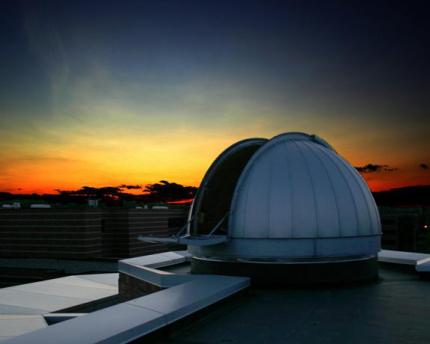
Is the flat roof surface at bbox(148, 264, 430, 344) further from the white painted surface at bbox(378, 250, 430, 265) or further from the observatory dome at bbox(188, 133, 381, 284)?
the white painted surface at bbox(378, 250, 430, 265)

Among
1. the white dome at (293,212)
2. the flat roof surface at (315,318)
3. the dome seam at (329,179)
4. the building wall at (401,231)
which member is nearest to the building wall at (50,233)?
the white dome at (293,212)

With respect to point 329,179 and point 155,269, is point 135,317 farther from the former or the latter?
point 329,179

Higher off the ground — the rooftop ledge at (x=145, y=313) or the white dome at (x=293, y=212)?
the white dome at (x=293, y=212)

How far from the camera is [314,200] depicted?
1403 centimetres

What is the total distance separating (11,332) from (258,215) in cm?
996

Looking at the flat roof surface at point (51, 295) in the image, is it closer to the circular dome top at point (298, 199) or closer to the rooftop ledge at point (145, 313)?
the rooftop ledge at point (145, 313)

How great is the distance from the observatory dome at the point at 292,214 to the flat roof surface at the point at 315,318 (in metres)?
1.20

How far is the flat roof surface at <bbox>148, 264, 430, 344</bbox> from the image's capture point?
27.6 feet

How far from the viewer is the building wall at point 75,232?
84.5m

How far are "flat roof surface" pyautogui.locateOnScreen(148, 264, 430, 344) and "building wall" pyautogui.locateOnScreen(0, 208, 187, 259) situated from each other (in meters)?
75.5

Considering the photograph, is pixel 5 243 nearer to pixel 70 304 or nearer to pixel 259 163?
pixel 70 304

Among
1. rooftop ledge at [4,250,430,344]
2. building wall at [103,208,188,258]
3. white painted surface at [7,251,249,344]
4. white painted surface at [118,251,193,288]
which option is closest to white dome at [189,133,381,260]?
white painted surface at [118,251,193,288]

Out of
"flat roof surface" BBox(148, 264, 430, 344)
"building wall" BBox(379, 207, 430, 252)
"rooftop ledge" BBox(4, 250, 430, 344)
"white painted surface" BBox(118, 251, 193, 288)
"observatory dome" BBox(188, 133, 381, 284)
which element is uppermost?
"observatory dome" BBox(188, 133, 381, 284)

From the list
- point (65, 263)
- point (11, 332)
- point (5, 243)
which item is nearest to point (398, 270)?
point (11, 332)
